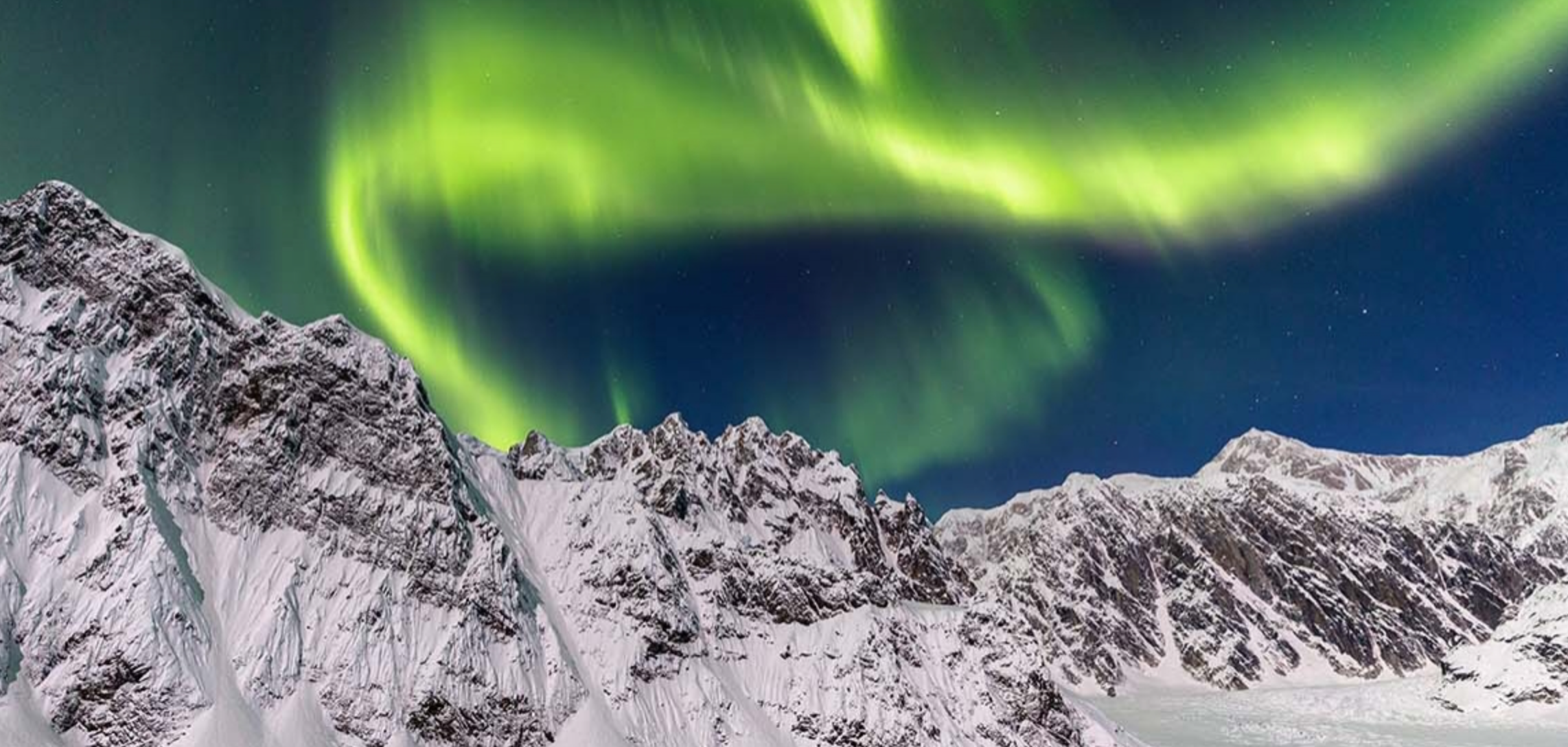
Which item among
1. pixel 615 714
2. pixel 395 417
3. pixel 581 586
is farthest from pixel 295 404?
pixel 615 714

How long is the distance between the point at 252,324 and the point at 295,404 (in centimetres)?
1605

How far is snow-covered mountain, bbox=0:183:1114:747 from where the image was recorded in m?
114

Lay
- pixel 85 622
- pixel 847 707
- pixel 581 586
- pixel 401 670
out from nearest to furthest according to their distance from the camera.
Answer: pixel 85 622
pixel 401 670
pixel 847 707
pixel 581 586

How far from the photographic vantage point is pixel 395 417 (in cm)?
15125

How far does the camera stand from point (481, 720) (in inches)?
5108

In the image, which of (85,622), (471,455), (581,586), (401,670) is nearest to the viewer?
(85,622)

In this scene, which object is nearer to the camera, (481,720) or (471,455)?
(481,720)

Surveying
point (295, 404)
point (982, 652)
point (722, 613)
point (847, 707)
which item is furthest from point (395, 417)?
point (982, 652)

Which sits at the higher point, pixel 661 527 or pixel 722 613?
pixel 661 527

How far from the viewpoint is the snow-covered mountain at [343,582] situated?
114188 mm

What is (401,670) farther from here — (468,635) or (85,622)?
(85,622)

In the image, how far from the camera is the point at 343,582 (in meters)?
134

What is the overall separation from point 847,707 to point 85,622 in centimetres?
9822

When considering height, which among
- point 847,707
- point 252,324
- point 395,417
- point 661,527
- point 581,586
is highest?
point 252,324
